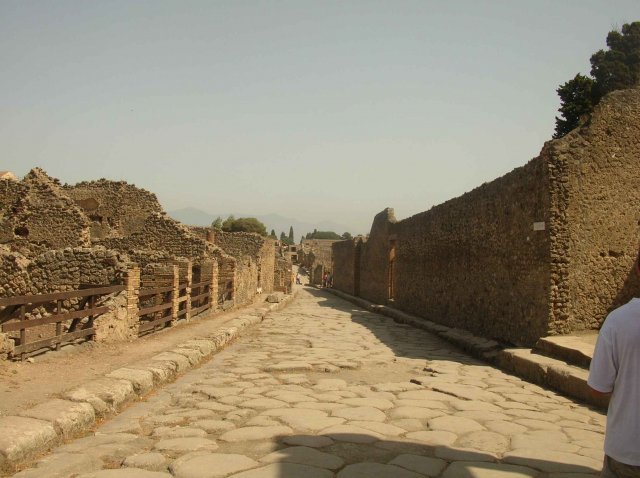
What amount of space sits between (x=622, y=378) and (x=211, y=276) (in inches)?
502

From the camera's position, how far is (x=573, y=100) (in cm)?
2791

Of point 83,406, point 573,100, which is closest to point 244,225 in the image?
point 573,100

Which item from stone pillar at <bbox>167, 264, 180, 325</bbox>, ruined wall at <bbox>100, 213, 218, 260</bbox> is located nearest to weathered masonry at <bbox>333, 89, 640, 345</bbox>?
stone pillar at <bbox>167, 264, 180, 325</bbox>

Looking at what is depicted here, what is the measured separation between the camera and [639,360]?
2363 mm

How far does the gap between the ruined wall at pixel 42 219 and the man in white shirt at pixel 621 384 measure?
51.7 ft

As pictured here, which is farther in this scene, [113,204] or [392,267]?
[113,204]

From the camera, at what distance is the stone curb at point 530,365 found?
6.08m

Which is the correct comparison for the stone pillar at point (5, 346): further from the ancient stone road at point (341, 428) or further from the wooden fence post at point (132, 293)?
the wooden fence post at point (132, 293)

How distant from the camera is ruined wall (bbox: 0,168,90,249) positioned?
1628cm

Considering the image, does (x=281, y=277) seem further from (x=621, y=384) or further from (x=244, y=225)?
(x=244, y=225)

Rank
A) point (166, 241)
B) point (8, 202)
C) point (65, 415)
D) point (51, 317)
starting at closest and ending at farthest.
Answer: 1. point (65, 415)
2. point (51, 317)
3. point (8, 202)
4. point (166, 241)

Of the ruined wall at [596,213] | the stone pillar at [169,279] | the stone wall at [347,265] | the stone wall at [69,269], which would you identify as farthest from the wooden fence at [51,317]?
the stone wall at [347,265]

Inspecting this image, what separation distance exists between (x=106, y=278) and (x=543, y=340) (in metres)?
6.94

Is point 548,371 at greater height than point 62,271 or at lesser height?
lesser
